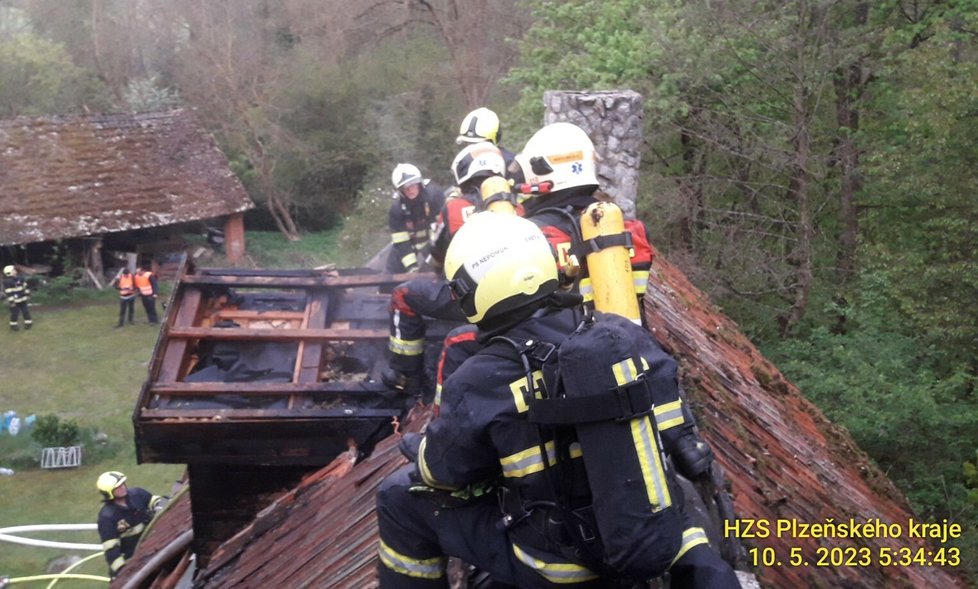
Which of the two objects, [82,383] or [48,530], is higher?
[48,530]

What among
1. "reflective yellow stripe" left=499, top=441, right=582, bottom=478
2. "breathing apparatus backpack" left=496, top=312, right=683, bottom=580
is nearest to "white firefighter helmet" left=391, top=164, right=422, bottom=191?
"reflective yellow stripe" left=499, top=441, right=582, bottom=478

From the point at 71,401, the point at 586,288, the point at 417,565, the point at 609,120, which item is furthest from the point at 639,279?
the point at 71,401

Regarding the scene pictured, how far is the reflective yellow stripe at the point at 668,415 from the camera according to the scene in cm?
287

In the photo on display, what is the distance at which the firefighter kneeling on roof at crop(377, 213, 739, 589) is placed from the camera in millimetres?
2551

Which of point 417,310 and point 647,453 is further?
point 417,310

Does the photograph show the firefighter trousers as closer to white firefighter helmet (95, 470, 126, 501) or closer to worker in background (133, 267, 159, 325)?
white firefighter helmet (95, 470, 126, 501)

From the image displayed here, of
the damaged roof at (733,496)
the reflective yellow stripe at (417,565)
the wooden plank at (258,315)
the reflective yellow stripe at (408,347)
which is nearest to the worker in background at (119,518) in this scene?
the damaged roof at (733,496)

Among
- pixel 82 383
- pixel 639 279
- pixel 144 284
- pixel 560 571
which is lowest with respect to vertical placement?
pixel 82 383

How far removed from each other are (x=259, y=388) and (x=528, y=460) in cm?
325

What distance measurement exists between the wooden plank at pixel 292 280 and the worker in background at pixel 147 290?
61.8ft

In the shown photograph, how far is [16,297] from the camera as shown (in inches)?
948

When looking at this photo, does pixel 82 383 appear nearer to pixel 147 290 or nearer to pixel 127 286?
pixel 127 286

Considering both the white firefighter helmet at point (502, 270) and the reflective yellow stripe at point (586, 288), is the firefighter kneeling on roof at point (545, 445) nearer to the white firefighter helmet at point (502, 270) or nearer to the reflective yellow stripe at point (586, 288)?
the white firefighter helmet at point (502, 270)

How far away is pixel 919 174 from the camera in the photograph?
35.9 ft
